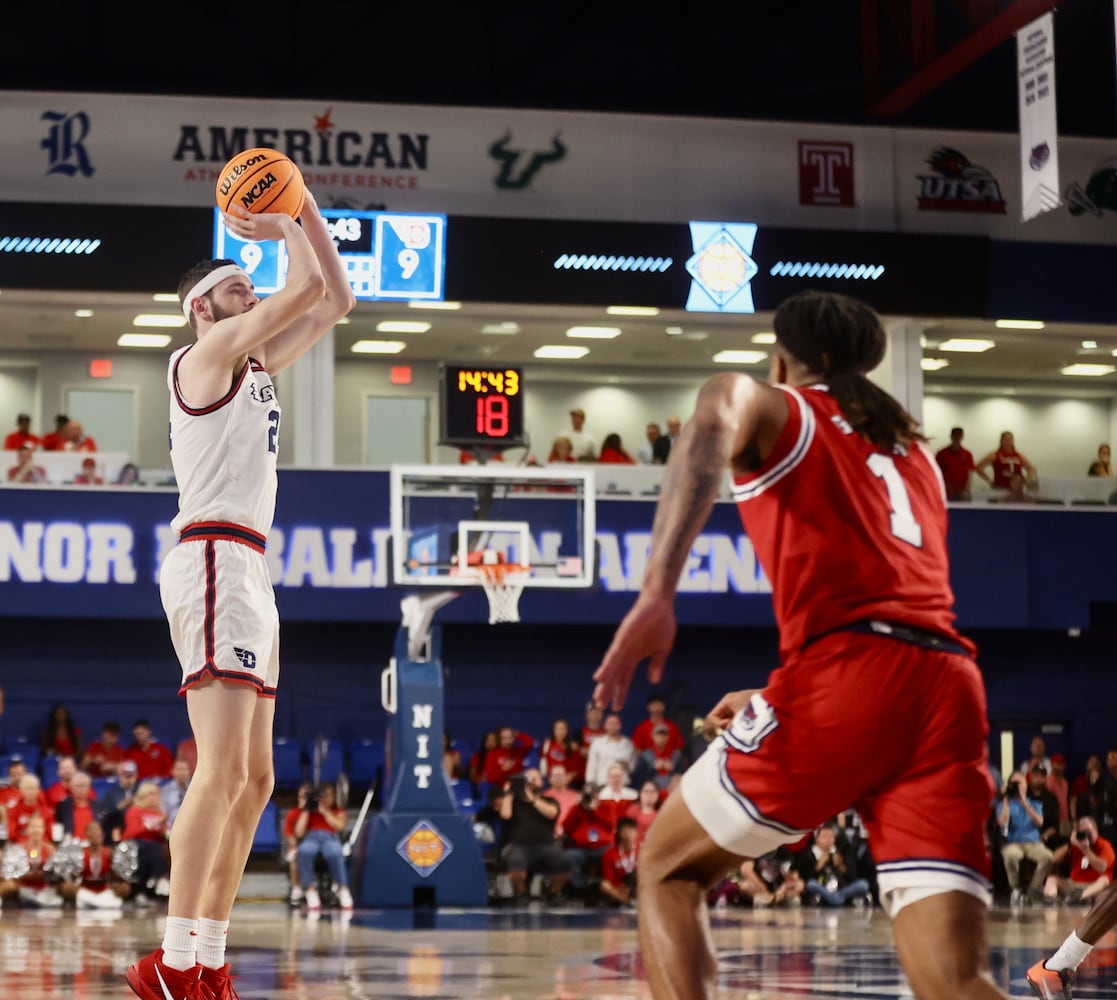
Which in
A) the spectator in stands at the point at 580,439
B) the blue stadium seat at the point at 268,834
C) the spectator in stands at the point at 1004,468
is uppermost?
the spectator in stands at the point at 580,439

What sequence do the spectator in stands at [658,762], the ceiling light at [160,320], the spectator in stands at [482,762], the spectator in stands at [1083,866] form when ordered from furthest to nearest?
the ceiling light at [160,320]
the spectator in stands at [482,762]
the spectator in stands at [658,762]
the spectator in stands at [1083,866]

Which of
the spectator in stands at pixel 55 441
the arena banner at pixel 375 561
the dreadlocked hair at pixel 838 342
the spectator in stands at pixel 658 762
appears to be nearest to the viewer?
the dreadlocked hair at pixel 838 342

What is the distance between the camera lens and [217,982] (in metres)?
5.64

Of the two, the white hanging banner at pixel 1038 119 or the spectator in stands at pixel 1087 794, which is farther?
the spectator in stands at pixel 1087 794

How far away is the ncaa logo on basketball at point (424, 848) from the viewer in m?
15.9

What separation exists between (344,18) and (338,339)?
6115 mm

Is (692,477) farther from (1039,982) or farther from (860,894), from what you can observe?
(860,894)

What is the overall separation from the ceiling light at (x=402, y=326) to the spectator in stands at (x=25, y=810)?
10200 millimetres

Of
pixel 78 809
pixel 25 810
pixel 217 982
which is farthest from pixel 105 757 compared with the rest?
pixel 217 982

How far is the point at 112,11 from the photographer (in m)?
27.8

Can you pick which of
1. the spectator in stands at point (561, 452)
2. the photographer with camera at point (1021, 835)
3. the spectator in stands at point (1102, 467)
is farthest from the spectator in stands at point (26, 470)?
the spectator in stands at point (1102, 467)

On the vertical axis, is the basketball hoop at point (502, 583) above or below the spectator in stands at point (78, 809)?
above

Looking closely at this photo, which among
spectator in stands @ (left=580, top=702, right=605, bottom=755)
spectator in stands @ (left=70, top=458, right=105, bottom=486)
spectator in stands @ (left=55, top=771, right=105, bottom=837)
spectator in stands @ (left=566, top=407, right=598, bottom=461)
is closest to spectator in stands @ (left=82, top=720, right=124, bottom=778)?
spectator in stands @ (left=55, top=771, right=105, bottom=837)

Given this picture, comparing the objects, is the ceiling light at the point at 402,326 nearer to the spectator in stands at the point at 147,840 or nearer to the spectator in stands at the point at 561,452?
the spectator in stands at the point at 561,452
